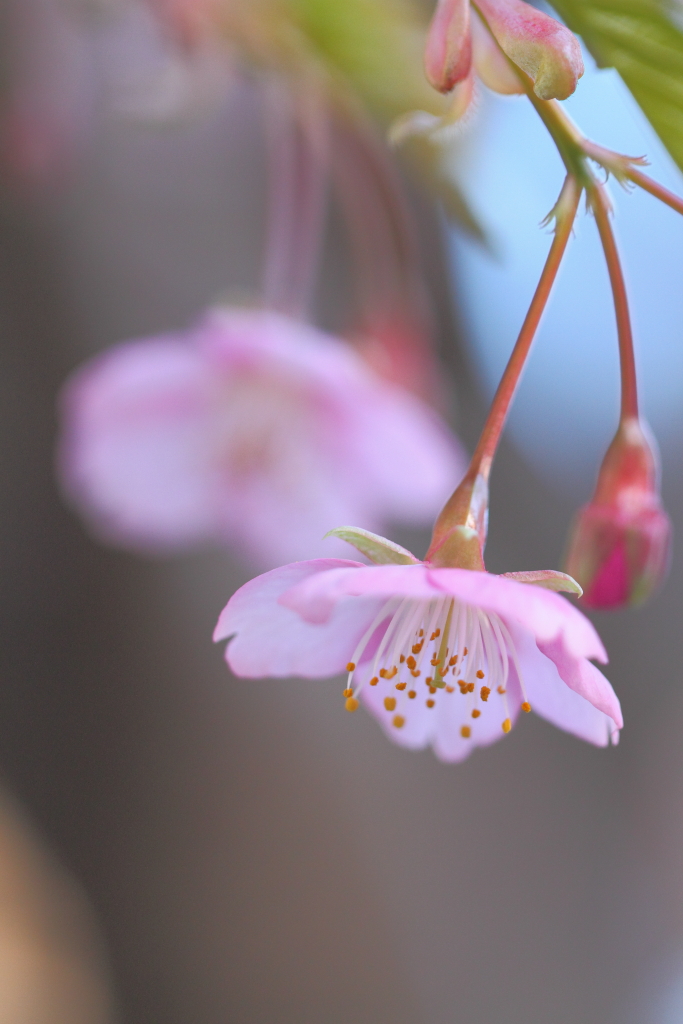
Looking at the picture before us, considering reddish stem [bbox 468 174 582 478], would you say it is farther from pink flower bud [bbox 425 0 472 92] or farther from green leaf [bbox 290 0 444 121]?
green leaf [bbox 290 0 444 121]

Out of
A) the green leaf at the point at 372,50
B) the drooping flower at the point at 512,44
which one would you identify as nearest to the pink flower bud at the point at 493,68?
the drooping flower at the point at 512,44

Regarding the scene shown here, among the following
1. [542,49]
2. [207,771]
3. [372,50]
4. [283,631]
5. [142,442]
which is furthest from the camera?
[207,771]

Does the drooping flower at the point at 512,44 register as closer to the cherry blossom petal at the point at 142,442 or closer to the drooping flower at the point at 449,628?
the drooping flower at the point at 449,628

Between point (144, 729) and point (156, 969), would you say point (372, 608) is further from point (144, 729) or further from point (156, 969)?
point (156, 969)

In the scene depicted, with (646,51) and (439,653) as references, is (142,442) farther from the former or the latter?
(646,51)

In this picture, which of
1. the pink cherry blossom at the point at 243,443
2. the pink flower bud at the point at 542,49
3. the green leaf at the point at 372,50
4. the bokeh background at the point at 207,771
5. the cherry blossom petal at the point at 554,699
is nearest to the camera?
the pink flower bud at the point at 542,49

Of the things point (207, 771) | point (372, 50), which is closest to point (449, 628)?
point (372, 50)

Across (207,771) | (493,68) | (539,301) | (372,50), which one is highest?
(372,50)

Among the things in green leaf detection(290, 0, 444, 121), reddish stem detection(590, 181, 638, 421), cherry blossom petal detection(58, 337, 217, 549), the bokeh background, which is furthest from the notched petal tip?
the bokeh background
